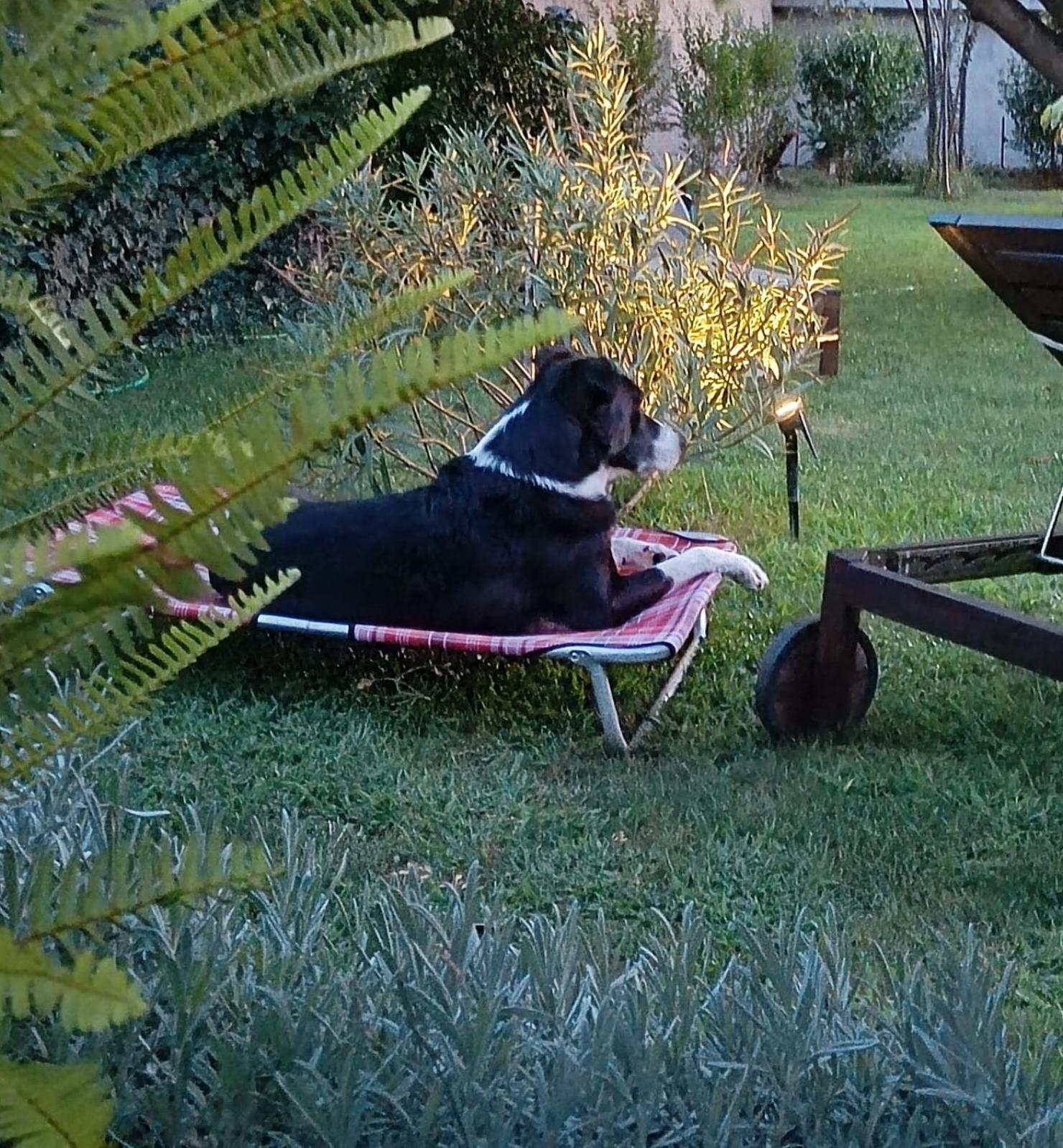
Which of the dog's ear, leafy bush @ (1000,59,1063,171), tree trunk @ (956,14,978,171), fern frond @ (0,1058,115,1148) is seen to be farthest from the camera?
leafy bush @ (1000,59,1063,171)

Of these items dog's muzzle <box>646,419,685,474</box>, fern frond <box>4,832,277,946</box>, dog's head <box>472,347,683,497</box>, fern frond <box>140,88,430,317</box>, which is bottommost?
dog's muzzle <box>646,419,685,474</box>

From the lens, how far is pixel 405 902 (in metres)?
1.66

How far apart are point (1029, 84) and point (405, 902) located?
24571 millimetres

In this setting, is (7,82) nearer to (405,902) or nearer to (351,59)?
(351,59)

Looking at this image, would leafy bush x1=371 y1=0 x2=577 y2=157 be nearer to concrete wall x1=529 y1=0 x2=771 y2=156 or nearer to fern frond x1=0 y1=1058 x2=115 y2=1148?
concrete wall x1=529 y1=0 x2=771 y2=156

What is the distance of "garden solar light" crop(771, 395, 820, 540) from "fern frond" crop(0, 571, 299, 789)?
162 inches

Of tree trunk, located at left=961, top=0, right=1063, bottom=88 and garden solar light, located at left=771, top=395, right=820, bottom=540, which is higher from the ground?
tree trunk, located at left=961, top=0, right=1063, bottom=88

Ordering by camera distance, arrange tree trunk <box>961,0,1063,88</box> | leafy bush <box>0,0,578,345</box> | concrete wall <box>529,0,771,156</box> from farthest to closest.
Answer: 1. concrete wall <box>529,0,771,156</box>
2. leafy bush <box>0,0,578,345</box>
3. tree trunk <box>961,0,1063,88</box>

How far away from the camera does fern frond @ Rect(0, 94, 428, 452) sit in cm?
84

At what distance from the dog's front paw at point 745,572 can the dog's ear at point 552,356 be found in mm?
780

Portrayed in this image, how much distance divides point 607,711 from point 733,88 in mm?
11744

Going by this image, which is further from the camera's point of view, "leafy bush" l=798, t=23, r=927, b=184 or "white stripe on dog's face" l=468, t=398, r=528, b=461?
"leafy bush" l=798, t=23, r=927, b=184

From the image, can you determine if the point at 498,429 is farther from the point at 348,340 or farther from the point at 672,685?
the point at 348,340

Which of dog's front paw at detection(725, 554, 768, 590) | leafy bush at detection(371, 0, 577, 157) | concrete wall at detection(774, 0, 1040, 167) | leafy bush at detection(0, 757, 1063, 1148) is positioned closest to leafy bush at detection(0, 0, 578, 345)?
leafy bush at detection(371, 0, 577, 157)
